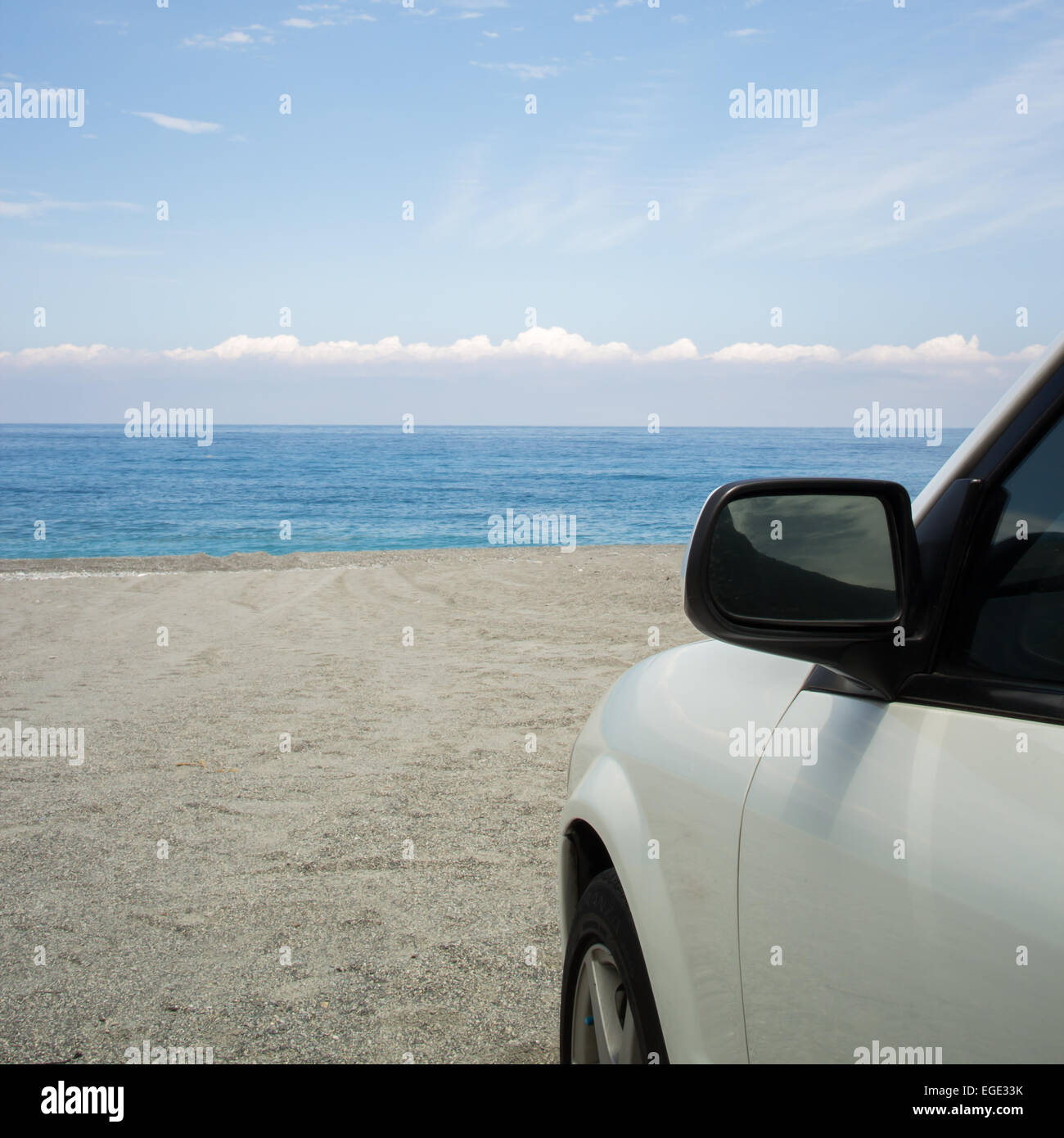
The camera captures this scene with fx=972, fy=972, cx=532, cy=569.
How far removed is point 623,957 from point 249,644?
30.1 ft

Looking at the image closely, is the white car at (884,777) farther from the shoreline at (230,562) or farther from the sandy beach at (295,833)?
the shoreline at (230,562)

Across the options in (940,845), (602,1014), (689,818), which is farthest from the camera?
(602,1014)

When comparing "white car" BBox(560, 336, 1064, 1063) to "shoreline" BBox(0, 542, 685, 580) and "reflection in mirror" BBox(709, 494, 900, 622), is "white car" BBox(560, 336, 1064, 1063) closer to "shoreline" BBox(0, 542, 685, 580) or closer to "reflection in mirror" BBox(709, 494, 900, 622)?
"reflection in mirror" BBox(709, 494, 900, 622)

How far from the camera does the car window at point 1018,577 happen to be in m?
1.27

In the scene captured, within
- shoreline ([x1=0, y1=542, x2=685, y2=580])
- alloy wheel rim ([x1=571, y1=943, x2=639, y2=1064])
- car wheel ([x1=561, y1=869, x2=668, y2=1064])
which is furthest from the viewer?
shoreline ([x1=0, y1=542, x2=685, y2=580])

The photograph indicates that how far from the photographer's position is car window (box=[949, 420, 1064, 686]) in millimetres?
1274

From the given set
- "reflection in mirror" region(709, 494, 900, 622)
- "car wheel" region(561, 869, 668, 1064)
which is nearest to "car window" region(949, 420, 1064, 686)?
"reflection in mirror" region(709, 494, 900, 622)

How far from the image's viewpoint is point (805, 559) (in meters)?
1.39

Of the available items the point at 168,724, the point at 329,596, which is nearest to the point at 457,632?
the point at 329,596

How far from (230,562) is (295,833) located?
13163 mm

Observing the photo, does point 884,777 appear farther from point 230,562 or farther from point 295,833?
point 230,562

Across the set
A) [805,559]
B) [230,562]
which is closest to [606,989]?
[805,559]

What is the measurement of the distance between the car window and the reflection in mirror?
4.7 inches

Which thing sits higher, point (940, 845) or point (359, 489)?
point (359, 489)
